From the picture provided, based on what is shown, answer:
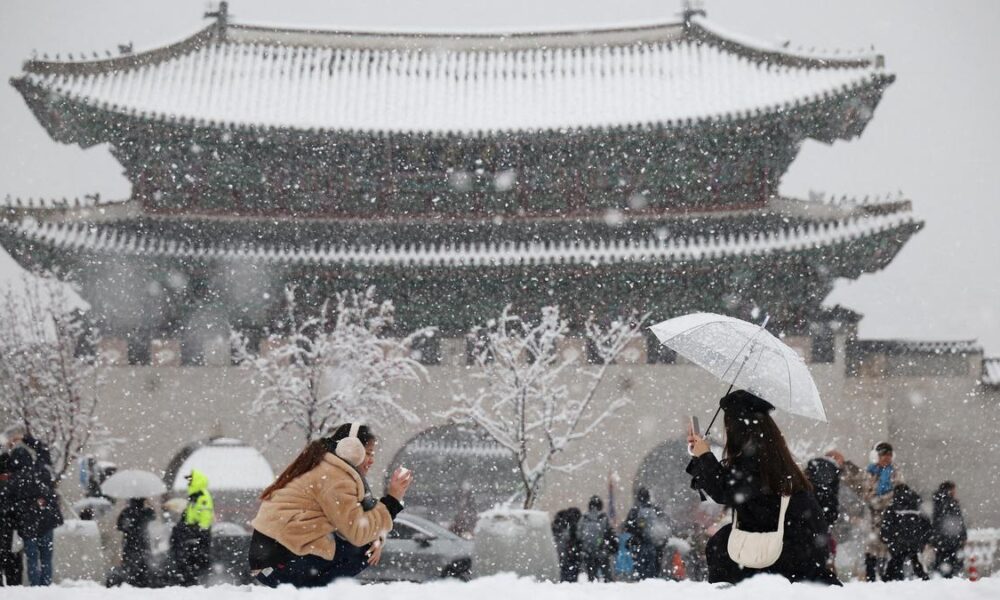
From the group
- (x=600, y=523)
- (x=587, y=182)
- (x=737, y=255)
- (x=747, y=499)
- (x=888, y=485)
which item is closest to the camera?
(x=747, y=499)

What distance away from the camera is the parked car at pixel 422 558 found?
1141 centimetres

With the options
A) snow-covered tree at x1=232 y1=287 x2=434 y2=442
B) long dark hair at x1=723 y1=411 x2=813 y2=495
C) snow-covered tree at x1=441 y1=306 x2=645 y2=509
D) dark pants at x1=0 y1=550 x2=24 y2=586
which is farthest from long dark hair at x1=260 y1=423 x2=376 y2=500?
snow-covered tree at x1=232 y1=287 x2=434 y2=442

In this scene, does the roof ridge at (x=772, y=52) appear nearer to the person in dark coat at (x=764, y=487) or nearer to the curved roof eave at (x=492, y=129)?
the curved roof eave at (x=492, y=129)

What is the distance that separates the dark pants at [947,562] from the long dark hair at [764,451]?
680 centimetres

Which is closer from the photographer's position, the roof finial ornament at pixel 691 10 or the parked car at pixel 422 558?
the parked car at pixel 422 558

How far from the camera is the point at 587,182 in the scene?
64.6 ft

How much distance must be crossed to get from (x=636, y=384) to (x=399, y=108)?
6.69 meters


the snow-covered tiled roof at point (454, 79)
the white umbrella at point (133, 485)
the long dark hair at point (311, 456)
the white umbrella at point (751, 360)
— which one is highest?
the snow-covered tiled roof at point (454, 79)

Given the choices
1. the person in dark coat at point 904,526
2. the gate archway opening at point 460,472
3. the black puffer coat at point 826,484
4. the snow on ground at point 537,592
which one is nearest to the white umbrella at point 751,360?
the snow on ground at point 537,592

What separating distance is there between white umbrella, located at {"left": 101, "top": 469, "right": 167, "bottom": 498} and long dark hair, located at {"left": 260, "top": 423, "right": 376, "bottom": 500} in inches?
267

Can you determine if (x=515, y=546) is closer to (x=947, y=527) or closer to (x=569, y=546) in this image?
(x=569, y=546)

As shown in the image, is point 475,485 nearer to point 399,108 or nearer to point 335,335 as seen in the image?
point 335,335

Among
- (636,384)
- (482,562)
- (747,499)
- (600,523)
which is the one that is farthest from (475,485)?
(747,499)

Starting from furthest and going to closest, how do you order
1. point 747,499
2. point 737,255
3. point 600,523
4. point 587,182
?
point 587,182
point 737,255
point 600,523
point 747,499
